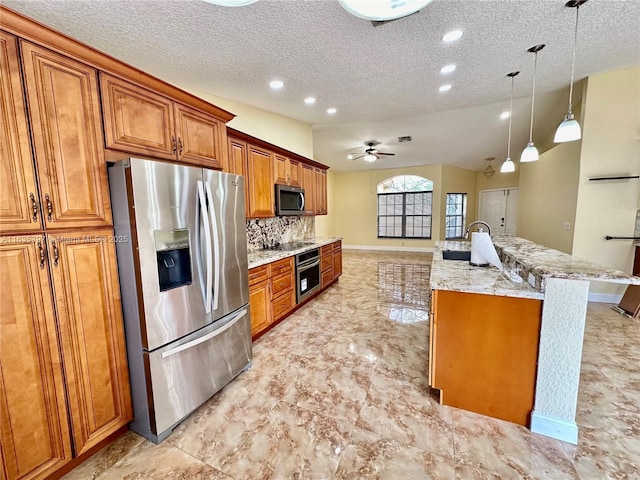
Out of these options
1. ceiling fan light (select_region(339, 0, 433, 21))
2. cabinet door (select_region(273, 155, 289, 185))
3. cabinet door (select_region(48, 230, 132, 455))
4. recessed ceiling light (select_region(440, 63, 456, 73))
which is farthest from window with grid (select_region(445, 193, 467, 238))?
cabinet door (select_region(48, 230, 132, 455))

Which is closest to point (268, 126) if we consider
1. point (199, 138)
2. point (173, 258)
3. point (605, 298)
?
point (199, 138)

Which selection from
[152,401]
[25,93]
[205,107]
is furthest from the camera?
[205,107]

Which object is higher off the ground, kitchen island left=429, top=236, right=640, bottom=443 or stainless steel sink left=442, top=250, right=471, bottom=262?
stainless steel sink left=442, top=250, right=471, bottom=262

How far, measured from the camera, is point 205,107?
207 centimetres

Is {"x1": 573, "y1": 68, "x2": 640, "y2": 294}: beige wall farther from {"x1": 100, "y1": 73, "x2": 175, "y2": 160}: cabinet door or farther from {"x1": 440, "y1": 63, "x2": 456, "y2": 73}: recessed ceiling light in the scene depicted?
{"x1": 100, "y1": 73, "x2": 175, "y2": 160}: cabinet door

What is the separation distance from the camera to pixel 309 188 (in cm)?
446

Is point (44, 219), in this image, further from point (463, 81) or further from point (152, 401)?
point (463, 81)

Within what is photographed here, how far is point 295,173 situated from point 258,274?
1.88 meters

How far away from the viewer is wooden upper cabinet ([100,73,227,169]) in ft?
4.91

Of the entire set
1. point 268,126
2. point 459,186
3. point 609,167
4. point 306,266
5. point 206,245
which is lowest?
point 306,266

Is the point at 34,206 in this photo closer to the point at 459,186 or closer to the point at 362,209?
the point at 362,209

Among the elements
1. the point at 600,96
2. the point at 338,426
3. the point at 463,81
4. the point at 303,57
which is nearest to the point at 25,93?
the point at 303,57

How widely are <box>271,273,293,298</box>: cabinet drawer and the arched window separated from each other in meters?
6.31

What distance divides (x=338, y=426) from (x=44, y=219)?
2014mm
